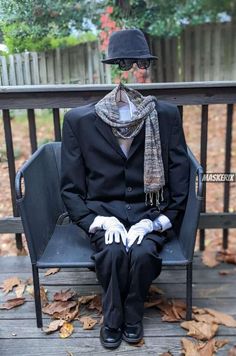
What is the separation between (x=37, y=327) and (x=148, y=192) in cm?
84

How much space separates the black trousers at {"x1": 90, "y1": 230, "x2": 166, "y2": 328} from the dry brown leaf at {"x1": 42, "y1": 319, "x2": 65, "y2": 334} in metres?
0.29

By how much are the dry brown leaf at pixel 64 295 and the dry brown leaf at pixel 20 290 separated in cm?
19

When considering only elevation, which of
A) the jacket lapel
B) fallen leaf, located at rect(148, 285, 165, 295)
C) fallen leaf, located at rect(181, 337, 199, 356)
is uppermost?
the jacket lapel

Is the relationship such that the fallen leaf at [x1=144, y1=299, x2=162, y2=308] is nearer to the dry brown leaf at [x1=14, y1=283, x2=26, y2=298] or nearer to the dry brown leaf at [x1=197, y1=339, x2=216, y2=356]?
the dry brown leaf at [x1=197, y1=339, x2=216, y2=356]

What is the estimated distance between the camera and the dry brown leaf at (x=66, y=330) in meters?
2.13

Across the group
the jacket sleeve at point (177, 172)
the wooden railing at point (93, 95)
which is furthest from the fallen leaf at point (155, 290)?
the wooden railing at point (93, 95)

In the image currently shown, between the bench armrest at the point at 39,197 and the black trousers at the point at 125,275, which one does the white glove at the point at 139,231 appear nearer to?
the black trousers at the point at 125,275

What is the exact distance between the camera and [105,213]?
2180 millimetres

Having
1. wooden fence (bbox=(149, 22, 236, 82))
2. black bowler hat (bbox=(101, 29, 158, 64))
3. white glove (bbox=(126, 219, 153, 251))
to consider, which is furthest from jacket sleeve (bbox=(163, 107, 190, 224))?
wooden fence (bbox=(149, 22, 236, 82))

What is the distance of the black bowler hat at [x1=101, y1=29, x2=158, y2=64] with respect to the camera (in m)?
2.03

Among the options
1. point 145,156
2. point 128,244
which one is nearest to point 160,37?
point 145,156

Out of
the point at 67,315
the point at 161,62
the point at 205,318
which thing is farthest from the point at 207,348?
the point at 161,62

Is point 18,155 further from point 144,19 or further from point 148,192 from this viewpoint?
point 148,192

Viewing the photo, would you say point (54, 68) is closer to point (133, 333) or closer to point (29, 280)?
point (29, 280)
